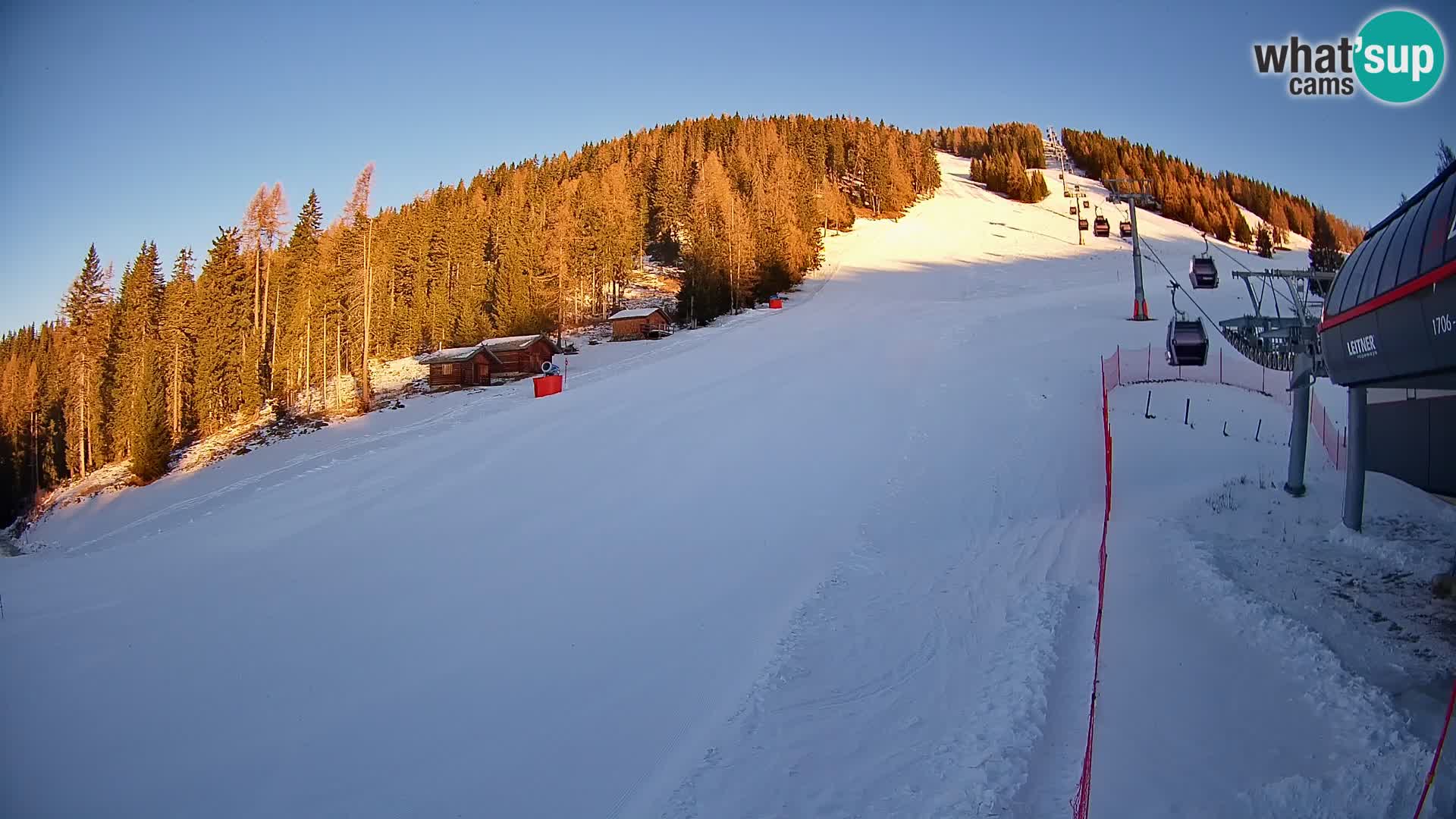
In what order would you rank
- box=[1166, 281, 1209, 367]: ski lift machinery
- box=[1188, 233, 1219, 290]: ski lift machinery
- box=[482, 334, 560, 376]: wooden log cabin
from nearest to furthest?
box=[1166, 281, 1209, 367]: ski lift machinery, box=[1188, 233, 1219, 290]: ski lift machinery, box=[482, 334, 560, 376]: wooden log cabin

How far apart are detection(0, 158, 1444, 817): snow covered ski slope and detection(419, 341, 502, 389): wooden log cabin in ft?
74.1

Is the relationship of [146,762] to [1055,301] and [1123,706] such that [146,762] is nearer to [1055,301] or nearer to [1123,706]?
[1123,706]

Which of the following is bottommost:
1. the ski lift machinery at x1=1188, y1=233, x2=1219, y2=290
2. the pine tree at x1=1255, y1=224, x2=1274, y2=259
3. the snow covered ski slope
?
the snow covered ski slope

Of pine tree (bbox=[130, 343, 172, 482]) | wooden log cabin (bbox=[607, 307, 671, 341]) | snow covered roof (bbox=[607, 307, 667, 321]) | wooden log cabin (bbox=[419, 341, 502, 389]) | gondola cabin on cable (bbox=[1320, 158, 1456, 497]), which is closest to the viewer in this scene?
gondola cabin on cable (bbox=[1320, 158, 1456, 497])

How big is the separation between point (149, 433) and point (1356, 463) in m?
47.8

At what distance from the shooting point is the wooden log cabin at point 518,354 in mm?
46844

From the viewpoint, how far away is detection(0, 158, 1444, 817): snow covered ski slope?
6.85 metres

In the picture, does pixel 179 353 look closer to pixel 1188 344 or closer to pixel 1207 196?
pixel 1188 344

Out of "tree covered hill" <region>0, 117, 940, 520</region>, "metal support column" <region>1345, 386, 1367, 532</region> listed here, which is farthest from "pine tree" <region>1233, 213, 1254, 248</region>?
"metal support column" <region>1345, 386, 1367, 532</region>

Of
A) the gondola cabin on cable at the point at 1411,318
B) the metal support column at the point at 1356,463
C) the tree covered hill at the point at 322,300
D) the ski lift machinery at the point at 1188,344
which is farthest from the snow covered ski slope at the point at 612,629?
the tree covered hill at the point at 322,300

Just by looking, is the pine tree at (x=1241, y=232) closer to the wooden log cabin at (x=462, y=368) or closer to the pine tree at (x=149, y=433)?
the wooden log cabin at (x=462, y=368)

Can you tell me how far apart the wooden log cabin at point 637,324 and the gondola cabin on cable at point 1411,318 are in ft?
152

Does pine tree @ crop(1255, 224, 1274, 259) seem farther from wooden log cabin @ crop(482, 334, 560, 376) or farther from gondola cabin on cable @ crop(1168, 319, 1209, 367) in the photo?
wooden log cabin @ crop(482, 334, 560, 376)

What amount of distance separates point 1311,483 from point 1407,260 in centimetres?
696
